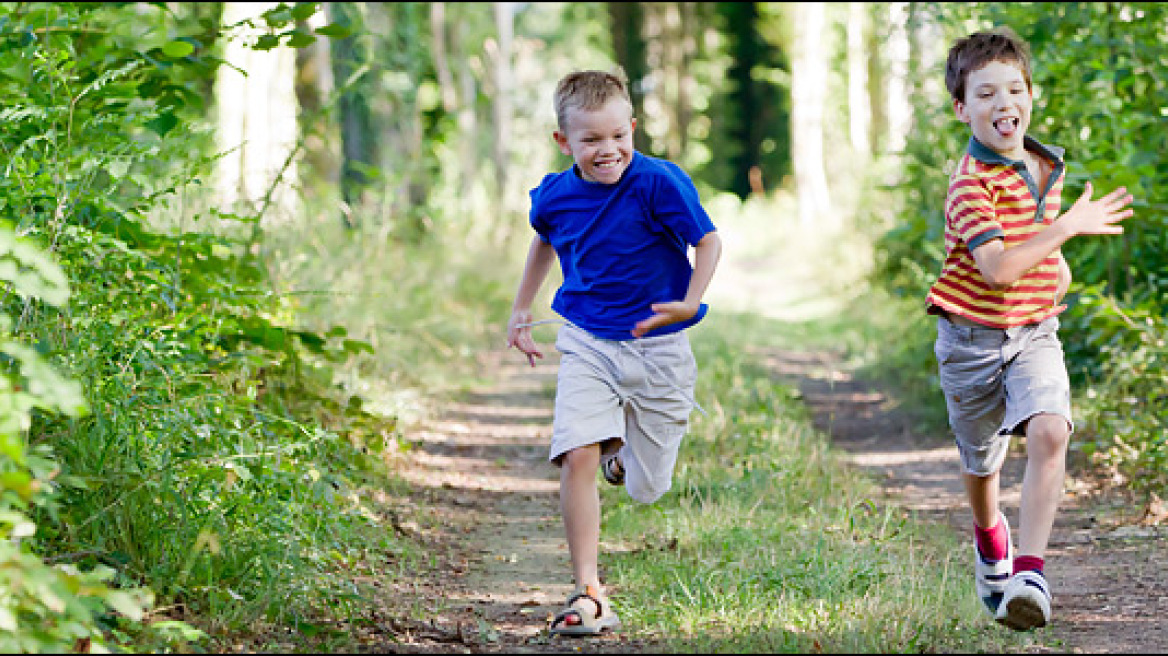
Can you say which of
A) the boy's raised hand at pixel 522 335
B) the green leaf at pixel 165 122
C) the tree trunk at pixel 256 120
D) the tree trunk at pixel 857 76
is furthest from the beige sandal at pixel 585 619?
the tree trunk at pixel 857 76

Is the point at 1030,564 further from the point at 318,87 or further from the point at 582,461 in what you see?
the point at 318,87

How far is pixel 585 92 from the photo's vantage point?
14.8 ft

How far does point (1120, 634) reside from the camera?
4.04 metres

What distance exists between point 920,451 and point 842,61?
89.3ft

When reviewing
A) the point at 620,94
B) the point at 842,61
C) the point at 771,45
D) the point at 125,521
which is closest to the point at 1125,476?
the point at 620,94

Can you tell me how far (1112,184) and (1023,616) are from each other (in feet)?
11.8

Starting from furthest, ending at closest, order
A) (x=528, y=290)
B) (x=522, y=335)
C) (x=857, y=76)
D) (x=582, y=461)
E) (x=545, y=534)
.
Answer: (x=857, y=76) < (x=545, y=534) < (x=528, y=290) < (x=522, y=335) < (x=582, y=461)

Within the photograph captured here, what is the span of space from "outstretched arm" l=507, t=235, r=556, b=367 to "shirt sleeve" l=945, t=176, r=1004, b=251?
1.44 m

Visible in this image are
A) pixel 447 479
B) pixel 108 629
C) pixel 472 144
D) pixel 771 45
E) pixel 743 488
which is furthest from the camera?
pixel 771 45

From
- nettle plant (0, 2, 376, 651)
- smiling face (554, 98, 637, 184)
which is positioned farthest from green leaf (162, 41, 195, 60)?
smiling face (554, 98, 637, 184)

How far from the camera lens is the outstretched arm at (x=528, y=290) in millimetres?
4754

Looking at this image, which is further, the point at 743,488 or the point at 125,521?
the point at 743,488

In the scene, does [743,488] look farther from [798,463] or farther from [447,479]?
[447,479]

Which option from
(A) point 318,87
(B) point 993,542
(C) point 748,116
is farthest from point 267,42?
(C) point 748,116
